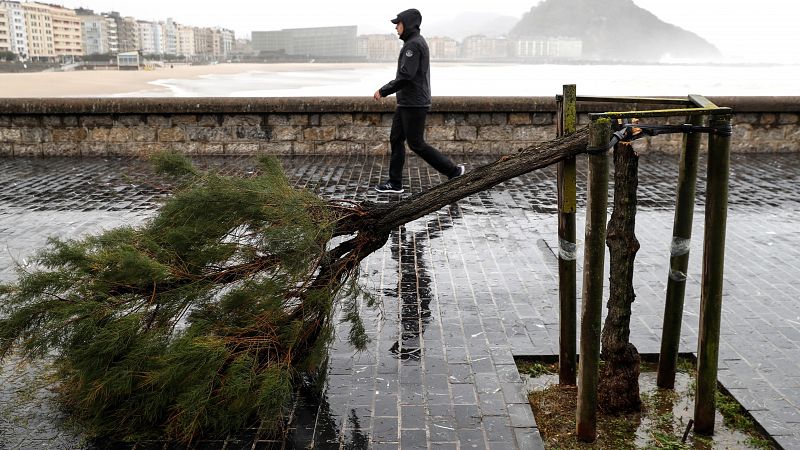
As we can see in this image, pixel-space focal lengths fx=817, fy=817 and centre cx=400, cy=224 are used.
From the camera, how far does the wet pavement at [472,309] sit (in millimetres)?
4094

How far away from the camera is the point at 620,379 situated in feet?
13.7

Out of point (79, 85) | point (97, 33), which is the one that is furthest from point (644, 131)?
point (97, 33)

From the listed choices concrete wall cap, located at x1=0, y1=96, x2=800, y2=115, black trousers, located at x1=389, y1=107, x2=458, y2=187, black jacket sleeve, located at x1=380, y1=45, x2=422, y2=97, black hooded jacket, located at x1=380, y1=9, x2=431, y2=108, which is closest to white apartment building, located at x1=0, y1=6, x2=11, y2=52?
concrete wall cap, located at x1=0, y1=96, x2=800, y2=115

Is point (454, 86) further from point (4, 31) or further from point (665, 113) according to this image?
point (4, 31)

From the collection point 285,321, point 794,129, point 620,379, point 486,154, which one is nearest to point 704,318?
point 620,379

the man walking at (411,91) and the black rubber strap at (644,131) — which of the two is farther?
the man walking at (411,91)

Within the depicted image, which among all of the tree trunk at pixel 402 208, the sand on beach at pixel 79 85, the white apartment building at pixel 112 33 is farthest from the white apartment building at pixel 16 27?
the tree trunk at pixel 402 208

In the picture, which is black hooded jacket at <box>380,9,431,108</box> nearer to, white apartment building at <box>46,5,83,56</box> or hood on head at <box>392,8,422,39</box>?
hood on head at <box>392,8,422,39</box>

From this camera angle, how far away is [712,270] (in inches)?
152

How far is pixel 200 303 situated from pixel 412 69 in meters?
5.95

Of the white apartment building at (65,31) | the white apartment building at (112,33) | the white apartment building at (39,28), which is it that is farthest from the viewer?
the white apartment building at (112,33)

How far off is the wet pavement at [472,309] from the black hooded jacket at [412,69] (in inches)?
47.9

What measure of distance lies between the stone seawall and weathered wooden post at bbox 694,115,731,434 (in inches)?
364

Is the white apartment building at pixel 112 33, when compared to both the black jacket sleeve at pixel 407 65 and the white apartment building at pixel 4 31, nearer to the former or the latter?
the white apartment building at pixel 4 31
